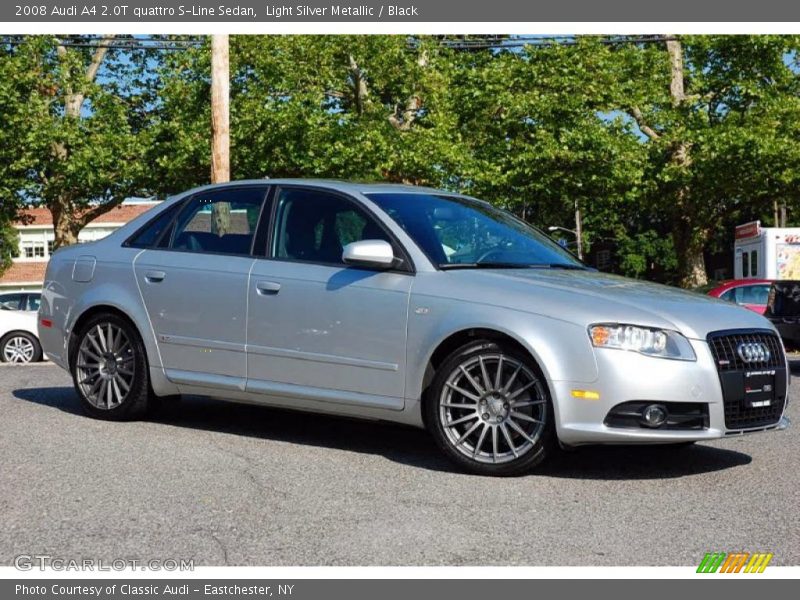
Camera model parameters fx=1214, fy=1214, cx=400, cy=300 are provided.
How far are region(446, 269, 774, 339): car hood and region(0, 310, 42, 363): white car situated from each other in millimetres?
16142

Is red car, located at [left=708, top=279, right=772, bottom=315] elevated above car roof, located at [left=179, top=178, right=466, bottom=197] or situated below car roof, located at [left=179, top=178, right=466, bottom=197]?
below

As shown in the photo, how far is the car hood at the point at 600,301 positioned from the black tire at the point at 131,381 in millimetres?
2443

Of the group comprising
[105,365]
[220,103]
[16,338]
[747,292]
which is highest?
[220,103]

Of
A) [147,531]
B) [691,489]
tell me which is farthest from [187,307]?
[691,489]

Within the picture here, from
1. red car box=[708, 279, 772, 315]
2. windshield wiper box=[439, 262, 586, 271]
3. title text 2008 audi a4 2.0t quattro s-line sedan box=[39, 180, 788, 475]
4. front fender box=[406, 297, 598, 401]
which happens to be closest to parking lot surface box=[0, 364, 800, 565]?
title text 2008 audi a4 2.0t quattro s-line sedan box=[39, 180, 788, 475]

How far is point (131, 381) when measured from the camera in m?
8.29

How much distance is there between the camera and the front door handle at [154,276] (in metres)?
8.12

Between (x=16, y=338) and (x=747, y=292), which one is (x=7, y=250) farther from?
(x=747, y=292)

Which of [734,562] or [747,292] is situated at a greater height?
[747,292]

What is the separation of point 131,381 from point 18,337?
1418cm

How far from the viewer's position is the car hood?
21.0 ft

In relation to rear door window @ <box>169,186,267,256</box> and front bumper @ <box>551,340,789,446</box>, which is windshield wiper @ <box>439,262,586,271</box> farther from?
rear door window @ <box>169,186,267,256</box>

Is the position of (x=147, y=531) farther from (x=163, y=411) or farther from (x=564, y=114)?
(x=564, y=114)

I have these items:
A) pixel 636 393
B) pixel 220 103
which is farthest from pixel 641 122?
pixel 636 393
